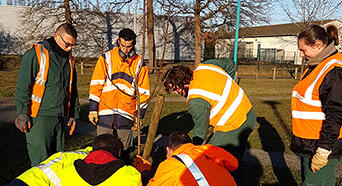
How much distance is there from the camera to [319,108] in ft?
8.23

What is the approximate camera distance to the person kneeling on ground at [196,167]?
206cm

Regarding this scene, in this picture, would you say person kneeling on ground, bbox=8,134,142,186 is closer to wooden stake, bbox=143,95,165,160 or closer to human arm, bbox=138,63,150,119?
wooden stake, bbox=143,95,165,160

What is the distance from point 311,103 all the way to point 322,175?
66 centimetres

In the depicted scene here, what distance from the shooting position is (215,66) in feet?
9.82

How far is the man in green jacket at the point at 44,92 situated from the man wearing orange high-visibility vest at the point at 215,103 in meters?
1.29

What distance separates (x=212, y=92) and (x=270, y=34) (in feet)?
147

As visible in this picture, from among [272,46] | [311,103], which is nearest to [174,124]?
[311,103]

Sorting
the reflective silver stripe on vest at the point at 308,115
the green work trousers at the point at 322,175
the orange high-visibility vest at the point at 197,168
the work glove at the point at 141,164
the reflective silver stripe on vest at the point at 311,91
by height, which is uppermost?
the reflective silver stripe on vest at the point at 311,91

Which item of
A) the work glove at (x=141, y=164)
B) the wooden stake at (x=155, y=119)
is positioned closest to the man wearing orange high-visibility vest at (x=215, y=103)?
the wooden stake at (x=155, y=119)

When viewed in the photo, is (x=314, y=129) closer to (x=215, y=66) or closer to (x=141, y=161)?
(x=215, y=66)

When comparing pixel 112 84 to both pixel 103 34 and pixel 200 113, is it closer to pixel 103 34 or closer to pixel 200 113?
pixel 200 113

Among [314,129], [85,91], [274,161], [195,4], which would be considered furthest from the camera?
[195,4]

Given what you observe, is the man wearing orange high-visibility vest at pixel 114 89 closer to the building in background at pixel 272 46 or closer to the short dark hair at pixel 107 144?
the short dark hair at pixel 107 144

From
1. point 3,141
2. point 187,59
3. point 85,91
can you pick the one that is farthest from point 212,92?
point 187,59
